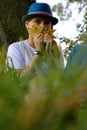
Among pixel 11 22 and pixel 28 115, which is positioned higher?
pixel 28 115

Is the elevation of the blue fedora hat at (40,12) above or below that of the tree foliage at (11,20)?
above

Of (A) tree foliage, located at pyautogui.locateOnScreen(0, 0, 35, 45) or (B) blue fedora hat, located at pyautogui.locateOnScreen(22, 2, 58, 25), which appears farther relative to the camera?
(A) tree foliage, located at pyautogui.locateOnScreen(0, 0, 35, 45)

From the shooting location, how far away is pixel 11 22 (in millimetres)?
4902

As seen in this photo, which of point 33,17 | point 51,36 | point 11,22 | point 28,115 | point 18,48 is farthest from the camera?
point 11,22

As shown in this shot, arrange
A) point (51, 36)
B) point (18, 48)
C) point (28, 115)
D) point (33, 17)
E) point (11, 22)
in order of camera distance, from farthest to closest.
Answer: point (11, 22) < point (33, 17) < point (18, 48) < point (51, 36) < point (28, 115)

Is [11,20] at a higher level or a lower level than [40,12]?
lower

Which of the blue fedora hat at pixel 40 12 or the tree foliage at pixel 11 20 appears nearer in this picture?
the blue fedora hat at pixel 40 12

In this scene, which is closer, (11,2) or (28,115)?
(28,115)

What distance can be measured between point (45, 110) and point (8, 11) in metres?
4.87

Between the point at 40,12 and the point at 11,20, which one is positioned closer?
the point at 40,12

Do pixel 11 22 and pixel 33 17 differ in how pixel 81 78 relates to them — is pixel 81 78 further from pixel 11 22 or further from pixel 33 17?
pixel 11 22

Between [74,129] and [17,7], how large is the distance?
4.96 metres

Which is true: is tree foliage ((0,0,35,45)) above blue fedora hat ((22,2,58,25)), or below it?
below

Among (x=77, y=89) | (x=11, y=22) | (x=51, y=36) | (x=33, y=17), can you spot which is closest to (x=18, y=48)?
(x=33, y=17)
